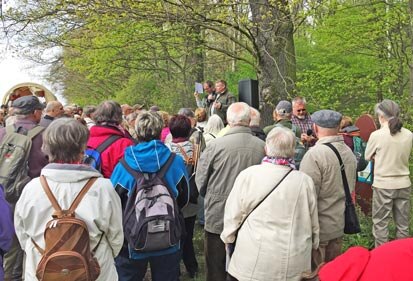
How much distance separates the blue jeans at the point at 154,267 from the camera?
398 centimetres

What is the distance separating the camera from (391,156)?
240 inches

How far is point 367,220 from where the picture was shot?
689 centimetres

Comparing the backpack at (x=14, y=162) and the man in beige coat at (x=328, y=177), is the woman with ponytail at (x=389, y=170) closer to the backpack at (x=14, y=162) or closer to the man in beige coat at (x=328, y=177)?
the man in beige coat at (x=328, y=177)

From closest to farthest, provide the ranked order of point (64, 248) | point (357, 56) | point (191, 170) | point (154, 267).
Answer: point (64, 248) → point (154, 267) → point (191, 170) → point (357, 56)

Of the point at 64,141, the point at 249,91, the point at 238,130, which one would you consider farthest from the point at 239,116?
the point at 249,91

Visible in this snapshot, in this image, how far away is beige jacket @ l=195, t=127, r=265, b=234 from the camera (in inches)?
169

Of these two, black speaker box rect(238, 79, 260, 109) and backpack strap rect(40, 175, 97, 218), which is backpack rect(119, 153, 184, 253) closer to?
backpack strap rect(40, 175, 97, 218)

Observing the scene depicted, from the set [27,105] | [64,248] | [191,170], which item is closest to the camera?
[64,248]

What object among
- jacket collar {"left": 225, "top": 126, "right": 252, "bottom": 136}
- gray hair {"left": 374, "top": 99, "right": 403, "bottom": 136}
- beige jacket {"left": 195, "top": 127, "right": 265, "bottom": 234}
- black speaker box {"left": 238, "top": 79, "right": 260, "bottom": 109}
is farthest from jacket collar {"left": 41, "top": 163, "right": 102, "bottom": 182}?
black speaker box {"left": 238, "top": 79, "right": 260, "bottom": 109}

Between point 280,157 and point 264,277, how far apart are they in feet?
2.92

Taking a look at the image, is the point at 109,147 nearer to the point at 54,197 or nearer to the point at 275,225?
the point at 54,197

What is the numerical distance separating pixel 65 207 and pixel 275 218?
1476mm

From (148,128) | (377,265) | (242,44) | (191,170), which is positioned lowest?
(191,170)

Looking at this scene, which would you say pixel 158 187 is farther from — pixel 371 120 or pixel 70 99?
pixel 70 99
